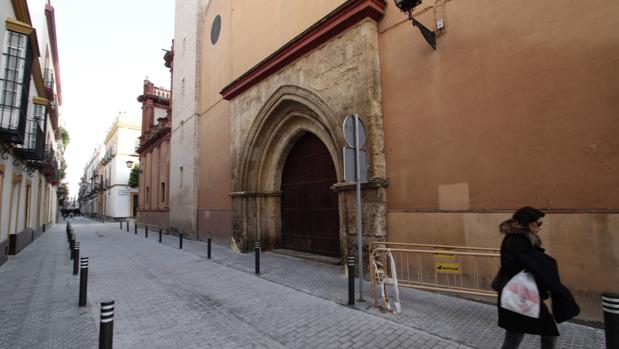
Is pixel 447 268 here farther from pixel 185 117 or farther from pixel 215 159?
pixel 185 117

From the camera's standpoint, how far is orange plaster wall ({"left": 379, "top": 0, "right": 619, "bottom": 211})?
163 inches

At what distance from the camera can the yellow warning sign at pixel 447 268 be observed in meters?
4.88

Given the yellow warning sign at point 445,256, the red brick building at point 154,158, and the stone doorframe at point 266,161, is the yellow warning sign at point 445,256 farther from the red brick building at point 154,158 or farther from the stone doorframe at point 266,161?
the red brick building at point 154,158

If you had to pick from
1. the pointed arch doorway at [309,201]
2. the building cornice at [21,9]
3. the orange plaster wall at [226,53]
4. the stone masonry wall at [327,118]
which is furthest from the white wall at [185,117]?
the building cornice at [21,9]

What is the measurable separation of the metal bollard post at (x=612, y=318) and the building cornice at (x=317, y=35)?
6351 mm

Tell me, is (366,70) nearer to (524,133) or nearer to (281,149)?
(524,133)

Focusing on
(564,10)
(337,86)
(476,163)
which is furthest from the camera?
(337,86)

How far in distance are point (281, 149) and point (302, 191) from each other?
5.20 feet

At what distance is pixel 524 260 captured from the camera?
96.0 inches

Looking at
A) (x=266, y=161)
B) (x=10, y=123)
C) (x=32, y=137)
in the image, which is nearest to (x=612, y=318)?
(x=266, y=161)

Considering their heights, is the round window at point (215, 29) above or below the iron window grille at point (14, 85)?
above

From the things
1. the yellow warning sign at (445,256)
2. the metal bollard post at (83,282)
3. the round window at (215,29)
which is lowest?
the metal bollard post at (83,282)

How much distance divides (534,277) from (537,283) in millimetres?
48

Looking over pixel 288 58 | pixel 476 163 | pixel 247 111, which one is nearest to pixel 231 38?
pixel 247 111
